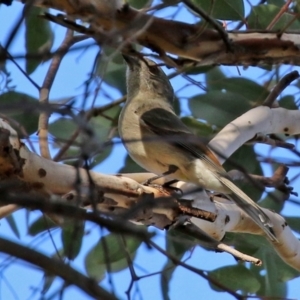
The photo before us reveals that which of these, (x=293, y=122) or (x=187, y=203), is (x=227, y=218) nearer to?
(x=187, y=203)

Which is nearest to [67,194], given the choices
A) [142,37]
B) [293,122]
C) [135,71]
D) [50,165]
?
[50,165]

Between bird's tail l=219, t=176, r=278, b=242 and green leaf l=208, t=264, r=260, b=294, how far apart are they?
0.69ft

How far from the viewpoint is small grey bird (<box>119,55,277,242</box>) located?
2123mm

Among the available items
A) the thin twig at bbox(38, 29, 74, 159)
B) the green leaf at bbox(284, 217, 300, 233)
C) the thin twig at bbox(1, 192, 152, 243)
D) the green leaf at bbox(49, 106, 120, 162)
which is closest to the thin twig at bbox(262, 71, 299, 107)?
the green leaf at bbox(284, 217, 300, 233)

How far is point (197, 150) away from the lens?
2.33 metres

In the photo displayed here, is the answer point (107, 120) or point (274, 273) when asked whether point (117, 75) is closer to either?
point (107, 120)

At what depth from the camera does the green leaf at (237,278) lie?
217cm

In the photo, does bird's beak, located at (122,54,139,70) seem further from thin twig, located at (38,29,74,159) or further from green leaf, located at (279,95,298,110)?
green leaf, located at (279,95,298,110)

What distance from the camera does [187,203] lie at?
1807 millimetres

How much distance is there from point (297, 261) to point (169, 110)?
0.74 metres

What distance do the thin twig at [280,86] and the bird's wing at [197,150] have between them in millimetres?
259

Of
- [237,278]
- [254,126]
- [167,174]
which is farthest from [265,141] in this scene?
[237,278]

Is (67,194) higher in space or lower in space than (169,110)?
lower

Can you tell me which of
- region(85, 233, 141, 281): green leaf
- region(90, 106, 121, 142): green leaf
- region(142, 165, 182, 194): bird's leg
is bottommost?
region(85, 233, 141, 281): green leaf
